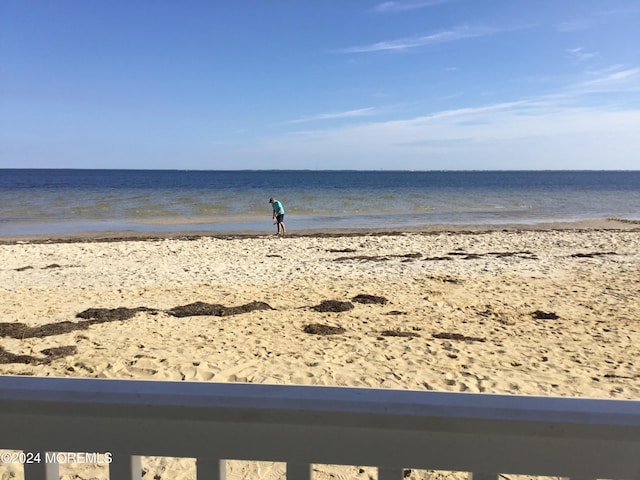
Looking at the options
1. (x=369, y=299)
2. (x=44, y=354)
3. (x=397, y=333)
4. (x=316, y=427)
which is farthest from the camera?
Answer: (x=369, y=299)

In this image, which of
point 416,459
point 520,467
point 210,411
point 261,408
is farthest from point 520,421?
point 210,411

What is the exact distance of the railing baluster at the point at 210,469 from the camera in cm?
111

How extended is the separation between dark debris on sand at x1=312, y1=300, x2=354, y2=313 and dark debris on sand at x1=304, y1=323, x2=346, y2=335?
863mm

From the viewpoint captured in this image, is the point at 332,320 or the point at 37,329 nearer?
the point at 37,329

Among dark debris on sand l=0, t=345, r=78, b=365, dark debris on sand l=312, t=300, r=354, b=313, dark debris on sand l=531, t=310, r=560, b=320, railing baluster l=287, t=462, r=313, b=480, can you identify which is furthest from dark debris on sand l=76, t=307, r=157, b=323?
railing baluster l=287, t=462, r=313, b=480

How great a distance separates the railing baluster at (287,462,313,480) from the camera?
1.10 m

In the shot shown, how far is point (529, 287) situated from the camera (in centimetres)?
929

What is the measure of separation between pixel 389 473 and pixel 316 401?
24cm

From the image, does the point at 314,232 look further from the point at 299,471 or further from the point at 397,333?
the point at 299,471

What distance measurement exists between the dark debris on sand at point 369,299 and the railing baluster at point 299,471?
719 cm

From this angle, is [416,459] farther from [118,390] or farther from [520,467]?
[118,390]

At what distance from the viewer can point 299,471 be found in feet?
3.63

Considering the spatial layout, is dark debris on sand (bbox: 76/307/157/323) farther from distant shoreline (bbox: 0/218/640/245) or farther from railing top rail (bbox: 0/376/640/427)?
distant shoreline (bbox: 0/218/640/245)

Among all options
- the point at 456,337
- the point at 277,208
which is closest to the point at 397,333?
the point at 456,337
